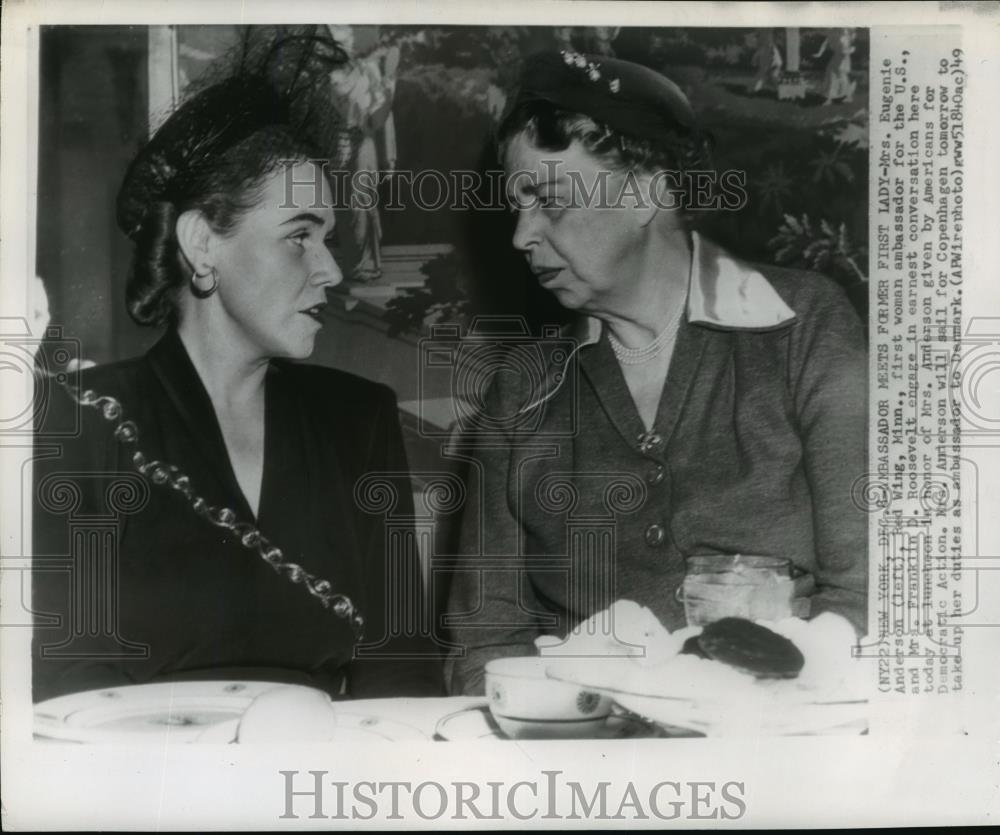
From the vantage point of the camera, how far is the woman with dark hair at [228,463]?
1589 millimetres

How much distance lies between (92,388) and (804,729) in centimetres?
121

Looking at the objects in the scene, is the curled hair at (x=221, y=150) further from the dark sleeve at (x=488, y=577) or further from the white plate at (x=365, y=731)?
the white plate at (x=365, y=731)

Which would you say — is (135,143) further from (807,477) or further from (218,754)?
(807,477)

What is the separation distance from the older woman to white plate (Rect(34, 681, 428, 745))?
0.33m

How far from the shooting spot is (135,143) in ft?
5.22

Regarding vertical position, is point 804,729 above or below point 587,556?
below

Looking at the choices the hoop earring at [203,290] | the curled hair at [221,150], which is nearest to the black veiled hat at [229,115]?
the curled hair at [221,150]

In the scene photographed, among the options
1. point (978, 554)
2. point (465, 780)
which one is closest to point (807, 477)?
point (978, 554)

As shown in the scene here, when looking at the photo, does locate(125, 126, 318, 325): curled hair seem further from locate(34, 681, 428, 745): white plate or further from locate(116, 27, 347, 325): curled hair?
locate(34, 681, 428, 745): white plate

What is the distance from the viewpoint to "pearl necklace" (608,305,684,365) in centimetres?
162

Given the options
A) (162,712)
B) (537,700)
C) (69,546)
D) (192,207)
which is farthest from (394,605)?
(192,207)

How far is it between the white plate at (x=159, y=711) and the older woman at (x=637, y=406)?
34cm

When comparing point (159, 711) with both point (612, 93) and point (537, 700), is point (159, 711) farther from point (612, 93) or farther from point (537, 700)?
point (612, 93)

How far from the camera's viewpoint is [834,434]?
1.61 metres
